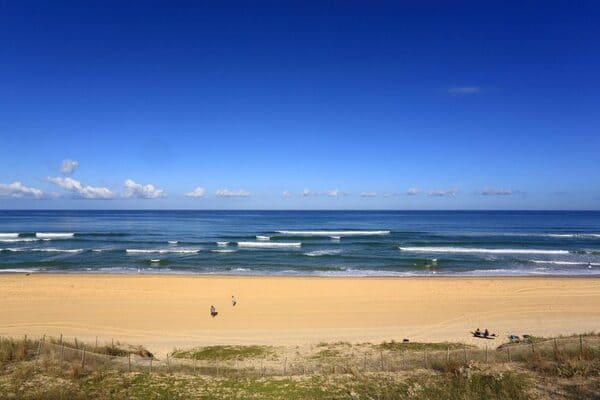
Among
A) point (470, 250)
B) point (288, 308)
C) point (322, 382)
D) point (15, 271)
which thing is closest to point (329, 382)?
point (322, 382)

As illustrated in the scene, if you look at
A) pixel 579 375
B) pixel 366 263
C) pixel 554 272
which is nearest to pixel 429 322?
pixel 579 375

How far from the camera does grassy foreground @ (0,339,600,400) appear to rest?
936 centimetres

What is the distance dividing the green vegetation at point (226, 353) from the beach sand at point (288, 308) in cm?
137

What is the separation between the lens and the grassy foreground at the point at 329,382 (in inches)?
368

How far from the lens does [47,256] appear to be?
3747cm

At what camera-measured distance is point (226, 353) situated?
13.6m

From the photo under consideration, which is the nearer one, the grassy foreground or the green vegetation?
the grassy foreground

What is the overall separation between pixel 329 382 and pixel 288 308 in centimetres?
1028

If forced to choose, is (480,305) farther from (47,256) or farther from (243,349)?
(47,256)

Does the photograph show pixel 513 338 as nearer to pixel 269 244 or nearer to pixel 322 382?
pixel 322 382

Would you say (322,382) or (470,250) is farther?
(470,250)

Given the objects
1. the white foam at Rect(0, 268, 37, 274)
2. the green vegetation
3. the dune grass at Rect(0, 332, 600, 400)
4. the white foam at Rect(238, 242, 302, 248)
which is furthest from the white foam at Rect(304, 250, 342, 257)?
the dune grass at Rect(0, 332, 600, 400)

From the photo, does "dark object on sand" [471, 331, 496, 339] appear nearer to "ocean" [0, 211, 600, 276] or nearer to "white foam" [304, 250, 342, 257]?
"ocean" [0, 211, 600, 276]

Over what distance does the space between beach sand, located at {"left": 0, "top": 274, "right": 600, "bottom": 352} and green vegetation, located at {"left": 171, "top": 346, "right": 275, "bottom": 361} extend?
1368mm
